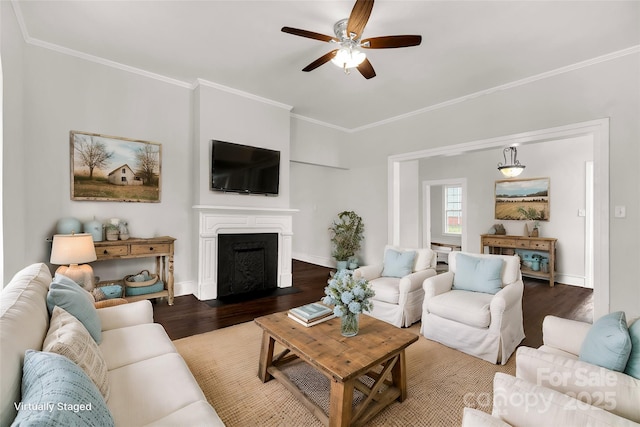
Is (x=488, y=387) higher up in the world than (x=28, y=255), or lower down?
lower down

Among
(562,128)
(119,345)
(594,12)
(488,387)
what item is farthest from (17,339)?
(562,128)

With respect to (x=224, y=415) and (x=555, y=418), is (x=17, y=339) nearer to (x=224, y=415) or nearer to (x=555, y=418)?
(x=224, y=415)

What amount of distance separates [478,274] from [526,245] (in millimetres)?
3345

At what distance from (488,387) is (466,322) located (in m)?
0.54

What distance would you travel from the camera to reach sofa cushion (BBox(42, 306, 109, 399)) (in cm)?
114

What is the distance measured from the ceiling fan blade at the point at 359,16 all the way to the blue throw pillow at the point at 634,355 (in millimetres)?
2276

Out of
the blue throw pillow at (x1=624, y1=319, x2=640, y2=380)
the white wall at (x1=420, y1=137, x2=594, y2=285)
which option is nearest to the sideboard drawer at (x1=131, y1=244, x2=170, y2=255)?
the blue throw pillow at (x1=624, y1=319, x2=640, y2=380)

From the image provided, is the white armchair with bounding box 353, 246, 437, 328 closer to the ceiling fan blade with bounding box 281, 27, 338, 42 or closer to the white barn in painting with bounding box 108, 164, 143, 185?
the ceiling fan blade with bounding box 281, 27, 338, 42

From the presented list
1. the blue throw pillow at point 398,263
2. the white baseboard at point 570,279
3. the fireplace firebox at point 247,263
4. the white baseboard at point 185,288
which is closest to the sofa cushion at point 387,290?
the blue throw pillow at point 398,263

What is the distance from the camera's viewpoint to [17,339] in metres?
1.02

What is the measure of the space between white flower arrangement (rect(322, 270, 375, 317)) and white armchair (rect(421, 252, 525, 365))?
116 cm

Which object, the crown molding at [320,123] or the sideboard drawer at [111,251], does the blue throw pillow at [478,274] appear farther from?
the sideboard drawer at [111,251]

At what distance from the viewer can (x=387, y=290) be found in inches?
123

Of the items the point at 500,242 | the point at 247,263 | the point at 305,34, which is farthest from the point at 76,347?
the point at 500,242
